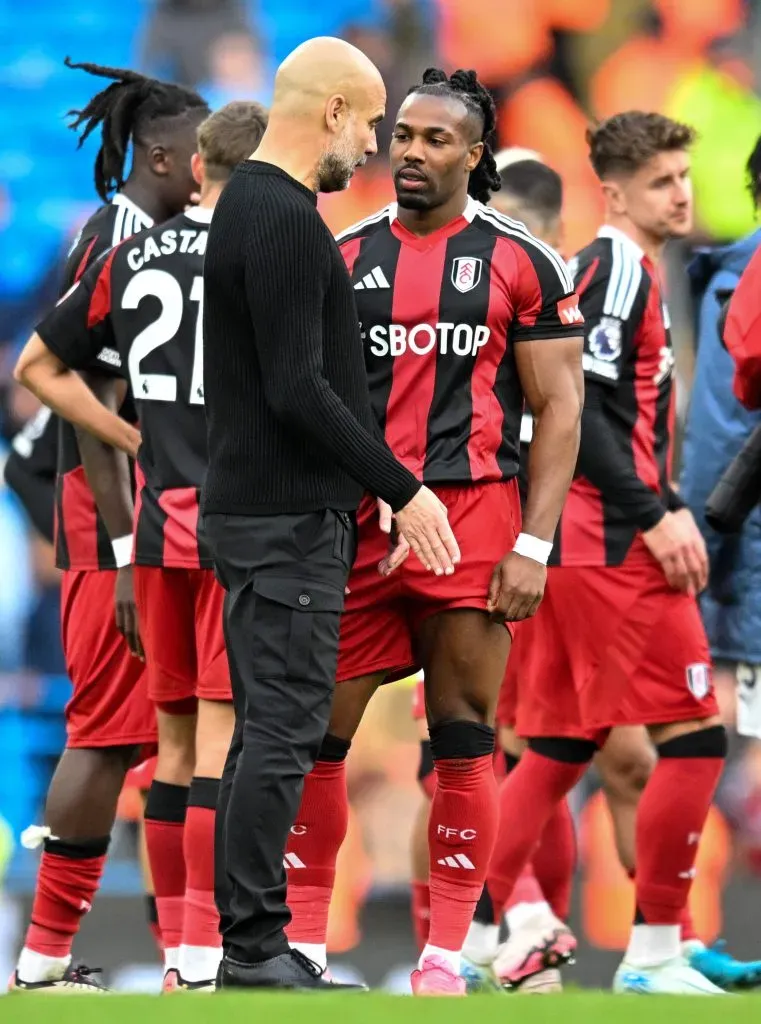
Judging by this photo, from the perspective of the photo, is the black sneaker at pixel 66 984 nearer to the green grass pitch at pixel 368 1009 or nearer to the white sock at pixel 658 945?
the white sock at pixel 658 945

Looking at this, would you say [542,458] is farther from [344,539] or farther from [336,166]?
[336,166]

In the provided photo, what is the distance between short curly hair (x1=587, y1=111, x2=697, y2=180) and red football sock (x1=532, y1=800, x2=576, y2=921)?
6.15ft

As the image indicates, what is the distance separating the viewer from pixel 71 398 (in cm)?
550

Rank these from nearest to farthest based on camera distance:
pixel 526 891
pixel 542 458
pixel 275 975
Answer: pixel 275 975 → pixel 542 458 → pixel 526 891

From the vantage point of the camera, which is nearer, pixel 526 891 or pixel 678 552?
pixel 678 552

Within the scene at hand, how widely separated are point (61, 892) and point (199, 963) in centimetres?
62

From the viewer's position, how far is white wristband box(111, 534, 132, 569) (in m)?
5.56

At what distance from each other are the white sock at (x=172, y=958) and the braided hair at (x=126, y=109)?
2128 millimetres

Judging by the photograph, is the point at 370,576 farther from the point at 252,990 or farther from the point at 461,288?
the point at 252,990

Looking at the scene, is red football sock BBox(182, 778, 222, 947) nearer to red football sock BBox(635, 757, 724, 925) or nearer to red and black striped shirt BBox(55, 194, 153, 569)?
red and black striped shirt BBox(55, 194, 153, 569)

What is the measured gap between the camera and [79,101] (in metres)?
8.01

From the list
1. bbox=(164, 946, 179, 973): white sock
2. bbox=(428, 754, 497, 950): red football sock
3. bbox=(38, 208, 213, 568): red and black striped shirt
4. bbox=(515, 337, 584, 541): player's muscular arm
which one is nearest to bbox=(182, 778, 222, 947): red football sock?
bbox=(164, 946, 179, 973): white sock

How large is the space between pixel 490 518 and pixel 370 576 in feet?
0.95

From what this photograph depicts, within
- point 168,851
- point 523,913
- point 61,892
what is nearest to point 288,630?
point 168,851
